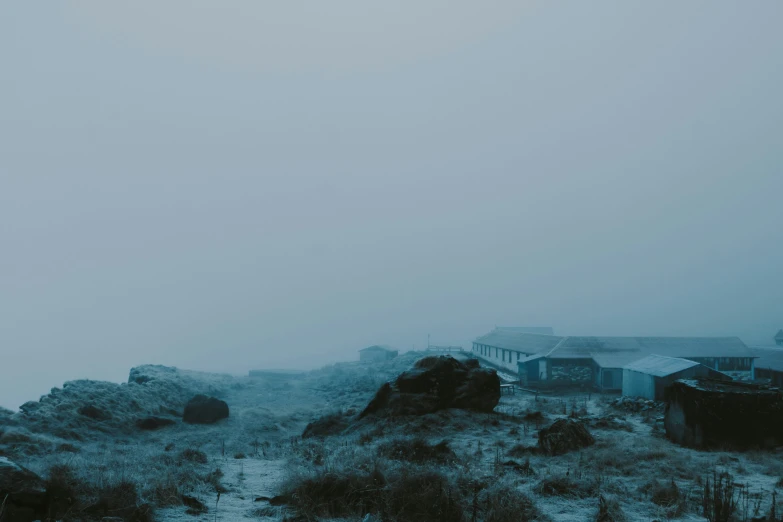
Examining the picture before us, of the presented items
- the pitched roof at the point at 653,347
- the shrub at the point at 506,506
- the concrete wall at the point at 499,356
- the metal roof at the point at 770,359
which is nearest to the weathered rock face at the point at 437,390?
the shrub at the point at 506,506

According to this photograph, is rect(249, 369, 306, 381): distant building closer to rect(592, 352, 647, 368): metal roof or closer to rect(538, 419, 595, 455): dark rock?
rect(592, 352, 647, 368): metal roof

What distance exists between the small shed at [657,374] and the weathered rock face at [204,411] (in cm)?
2957

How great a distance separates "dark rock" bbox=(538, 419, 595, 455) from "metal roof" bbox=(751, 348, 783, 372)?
3603cm

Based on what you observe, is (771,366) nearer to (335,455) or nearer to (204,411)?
(335,455)

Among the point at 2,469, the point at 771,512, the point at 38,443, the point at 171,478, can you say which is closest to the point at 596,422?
the point at 771,512

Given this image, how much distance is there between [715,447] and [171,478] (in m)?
20.1

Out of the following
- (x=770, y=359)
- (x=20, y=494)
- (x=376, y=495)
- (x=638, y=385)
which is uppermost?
(x=20, y=494)

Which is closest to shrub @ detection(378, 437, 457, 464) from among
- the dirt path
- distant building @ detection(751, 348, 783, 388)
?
the dirt path

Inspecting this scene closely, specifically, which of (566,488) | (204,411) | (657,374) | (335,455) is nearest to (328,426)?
(335,455)

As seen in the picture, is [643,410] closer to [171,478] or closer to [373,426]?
[373,426]

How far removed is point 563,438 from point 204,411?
24.2 meters

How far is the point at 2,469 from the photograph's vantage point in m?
9.32

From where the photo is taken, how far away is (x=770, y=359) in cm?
4575

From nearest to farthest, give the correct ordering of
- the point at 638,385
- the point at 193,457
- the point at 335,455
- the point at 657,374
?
1. the point at 335,455
2. the point at 193,457
3. the point at 657,374
4. the point at 638,385
